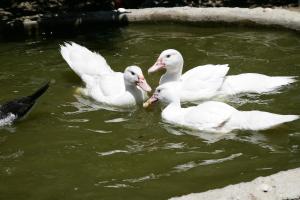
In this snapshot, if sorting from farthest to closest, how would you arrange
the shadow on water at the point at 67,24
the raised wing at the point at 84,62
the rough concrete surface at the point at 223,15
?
the shadow on water at the point at 67,24 < the rough concrete surface at the point at 223,15 < the raised wing at the point at 84,62

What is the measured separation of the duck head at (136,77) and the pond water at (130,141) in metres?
0.32

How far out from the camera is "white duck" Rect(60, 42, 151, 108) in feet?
25.1

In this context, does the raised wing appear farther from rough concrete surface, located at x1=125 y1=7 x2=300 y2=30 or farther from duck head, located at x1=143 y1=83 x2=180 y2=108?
rough concrete surface, located at x1=125 y1=7 x2=300 y2=30

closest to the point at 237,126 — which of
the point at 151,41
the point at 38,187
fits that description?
the point at 38,187


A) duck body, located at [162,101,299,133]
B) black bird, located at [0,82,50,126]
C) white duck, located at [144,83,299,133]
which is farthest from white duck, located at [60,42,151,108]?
black bird, located at [0,82,50,126]

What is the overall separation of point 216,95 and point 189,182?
2.61 metres

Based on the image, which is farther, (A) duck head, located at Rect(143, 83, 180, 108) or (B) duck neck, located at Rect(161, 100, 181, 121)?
(A) duck head, located at Rect(143, 83, 180, 108)

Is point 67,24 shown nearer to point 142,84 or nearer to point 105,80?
point 105,80

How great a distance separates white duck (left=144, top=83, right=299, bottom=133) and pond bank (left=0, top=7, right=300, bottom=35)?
12.8 feet

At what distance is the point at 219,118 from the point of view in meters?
6.50

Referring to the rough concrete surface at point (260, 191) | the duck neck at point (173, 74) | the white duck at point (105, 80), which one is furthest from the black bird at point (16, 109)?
the rough concrete surface at point (260, 191)

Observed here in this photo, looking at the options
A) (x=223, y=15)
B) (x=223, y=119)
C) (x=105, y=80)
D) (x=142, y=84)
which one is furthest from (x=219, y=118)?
(x=223, y=15)

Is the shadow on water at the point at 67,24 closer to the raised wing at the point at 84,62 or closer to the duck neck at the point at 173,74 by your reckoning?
the raised wing at the point at 84,62

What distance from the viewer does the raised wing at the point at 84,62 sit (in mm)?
8484
